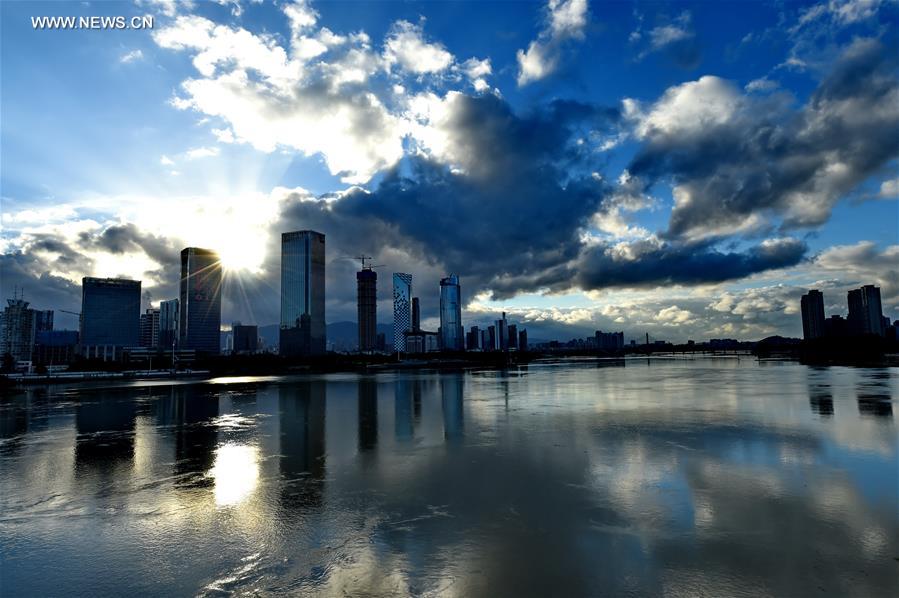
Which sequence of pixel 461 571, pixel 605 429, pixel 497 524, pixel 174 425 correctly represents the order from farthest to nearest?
pixel 174 425 < pixel 605 429 < pixel 497 524 < pixel 461 571

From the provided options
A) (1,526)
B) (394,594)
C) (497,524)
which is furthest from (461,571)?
(1,526)

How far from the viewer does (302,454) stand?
69.3 ft

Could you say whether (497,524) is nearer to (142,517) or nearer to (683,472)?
(683,472)

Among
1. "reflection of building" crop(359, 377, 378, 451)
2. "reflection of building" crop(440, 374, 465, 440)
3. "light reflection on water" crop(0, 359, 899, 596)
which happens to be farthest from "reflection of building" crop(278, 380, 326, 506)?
"reflection of building" crop(440, 374, 465, 440)

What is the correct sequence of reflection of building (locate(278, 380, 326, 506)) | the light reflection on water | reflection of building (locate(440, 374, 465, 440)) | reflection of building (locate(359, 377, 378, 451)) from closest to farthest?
1. the light reflection on water
2. reflection of building (locate(278, 380, 326, 506))
3. reflection of building (locate(359, 377, 378, 451))
4. reflection of building (locate(440, 374, 465, 440))

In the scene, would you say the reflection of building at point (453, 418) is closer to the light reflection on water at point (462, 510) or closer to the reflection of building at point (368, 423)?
the light reflection on water at point (462, 510)

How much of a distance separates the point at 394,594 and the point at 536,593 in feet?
8.69

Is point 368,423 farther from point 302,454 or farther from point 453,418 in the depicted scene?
point 302,454

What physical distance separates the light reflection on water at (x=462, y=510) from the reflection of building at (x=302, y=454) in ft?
0.47

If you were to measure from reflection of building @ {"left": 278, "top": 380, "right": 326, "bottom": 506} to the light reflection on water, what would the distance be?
14 centimetres

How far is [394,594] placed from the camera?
872 cm

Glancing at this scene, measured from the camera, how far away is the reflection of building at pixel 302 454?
593 inches

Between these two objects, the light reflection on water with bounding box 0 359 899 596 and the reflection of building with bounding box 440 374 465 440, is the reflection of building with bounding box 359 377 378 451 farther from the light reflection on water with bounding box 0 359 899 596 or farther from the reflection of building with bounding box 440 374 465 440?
the reflection of building with bounding box 440 374 465 440

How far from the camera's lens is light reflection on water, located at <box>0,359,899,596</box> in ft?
30.8
